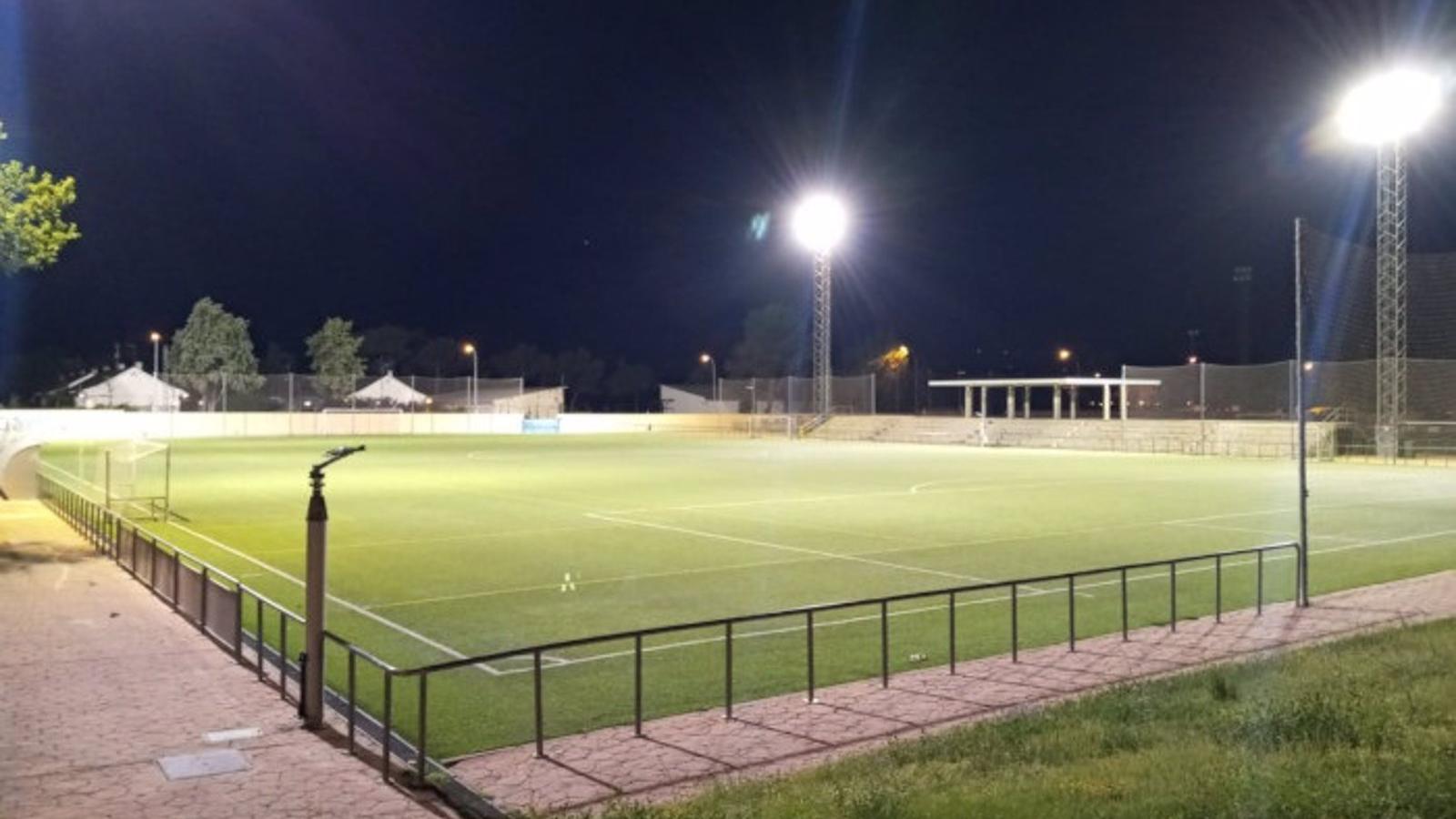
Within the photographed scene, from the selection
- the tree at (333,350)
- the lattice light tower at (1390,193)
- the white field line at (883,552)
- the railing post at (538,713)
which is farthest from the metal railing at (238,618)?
the tree at (333,350)

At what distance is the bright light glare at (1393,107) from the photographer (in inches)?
1630

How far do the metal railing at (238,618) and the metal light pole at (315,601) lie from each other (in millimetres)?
150

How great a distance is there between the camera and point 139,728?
9.70m

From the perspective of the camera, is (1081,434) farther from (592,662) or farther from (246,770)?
(246,770)

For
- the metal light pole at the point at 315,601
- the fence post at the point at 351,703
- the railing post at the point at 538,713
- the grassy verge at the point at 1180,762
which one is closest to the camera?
the grassy verge at the point at 1180,762

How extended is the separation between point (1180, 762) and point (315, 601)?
6.38 metres

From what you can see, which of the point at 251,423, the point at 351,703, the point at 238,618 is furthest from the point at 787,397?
the point at 351,703

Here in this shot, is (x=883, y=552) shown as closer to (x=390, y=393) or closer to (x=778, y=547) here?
(x=778, y=547)

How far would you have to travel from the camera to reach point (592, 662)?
1277 cm

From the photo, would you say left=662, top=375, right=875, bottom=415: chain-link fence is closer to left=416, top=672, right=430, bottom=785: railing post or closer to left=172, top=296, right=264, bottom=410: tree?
left=172, top=296, right=264, bottom=410: tree

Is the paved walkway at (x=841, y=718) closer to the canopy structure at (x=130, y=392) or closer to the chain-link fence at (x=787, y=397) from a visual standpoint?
the chain-link fence at (x=787, y=397)

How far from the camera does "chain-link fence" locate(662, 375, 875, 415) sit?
9219 cm

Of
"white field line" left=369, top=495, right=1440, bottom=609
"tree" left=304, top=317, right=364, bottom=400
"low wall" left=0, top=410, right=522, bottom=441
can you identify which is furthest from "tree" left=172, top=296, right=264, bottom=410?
"white field line" left=369, top=495, right=1440, bottom=609

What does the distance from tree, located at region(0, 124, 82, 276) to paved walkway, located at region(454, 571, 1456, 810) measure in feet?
54.2
